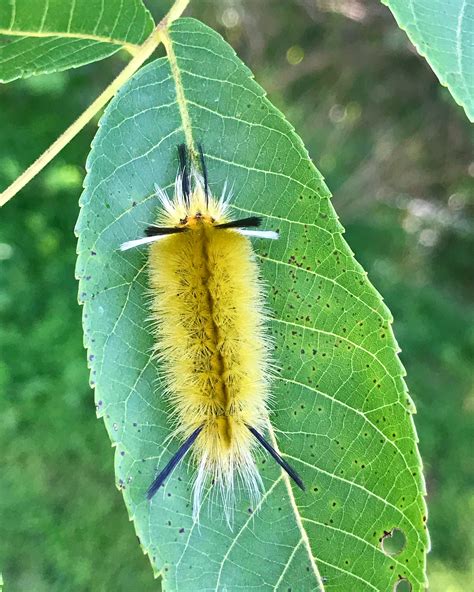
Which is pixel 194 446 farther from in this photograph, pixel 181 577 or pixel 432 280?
pixel 432 280

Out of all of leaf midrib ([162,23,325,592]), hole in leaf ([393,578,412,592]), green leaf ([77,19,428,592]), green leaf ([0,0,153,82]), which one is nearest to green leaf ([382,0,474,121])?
green leaf ([77,19,428,592])

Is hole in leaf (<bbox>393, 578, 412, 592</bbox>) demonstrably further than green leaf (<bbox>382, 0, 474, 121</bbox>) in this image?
Yes

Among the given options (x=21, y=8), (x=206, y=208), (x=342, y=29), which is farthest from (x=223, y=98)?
(x=342, y=29)

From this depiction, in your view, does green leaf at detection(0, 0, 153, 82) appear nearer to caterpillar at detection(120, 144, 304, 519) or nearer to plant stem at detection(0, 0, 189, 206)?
plant stem at detection(0, 0, 189, 206)

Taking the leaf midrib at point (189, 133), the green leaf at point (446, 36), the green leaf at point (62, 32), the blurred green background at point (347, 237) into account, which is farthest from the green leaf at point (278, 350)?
the blurred green background at point (347, 237)

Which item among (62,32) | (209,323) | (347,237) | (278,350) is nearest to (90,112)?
(62,32)

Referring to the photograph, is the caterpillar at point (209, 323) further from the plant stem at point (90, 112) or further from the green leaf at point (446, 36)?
the green leaf at point (446, 36)

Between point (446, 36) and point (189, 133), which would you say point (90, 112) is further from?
point (446, 36)
